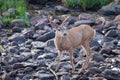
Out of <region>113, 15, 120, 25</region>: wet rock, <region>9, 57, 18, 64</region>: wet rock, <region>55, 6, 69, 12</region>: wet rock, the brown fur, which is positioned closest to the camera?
the brown fur

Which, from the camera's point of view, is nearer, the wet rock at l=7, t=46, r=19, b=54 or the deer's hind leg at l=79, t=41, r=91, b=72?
the deer's hind leg at l=79, t=41, r=91, b=72

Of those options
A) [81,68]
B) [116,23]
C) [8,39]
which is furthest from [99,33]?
[81,68]

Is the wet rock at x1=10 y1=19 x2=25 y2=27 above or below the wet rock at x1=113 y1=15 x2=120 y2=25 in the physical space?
above

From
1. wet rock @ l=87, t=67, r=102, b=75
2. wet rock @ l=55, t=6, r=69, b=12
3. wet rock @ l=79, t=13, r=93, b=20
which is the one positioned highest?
wet rock @ l=55, t=6, r=69, b=12

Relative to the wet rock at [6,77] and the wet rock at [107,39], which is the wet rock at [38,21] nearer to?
the wet rock at [107,39]

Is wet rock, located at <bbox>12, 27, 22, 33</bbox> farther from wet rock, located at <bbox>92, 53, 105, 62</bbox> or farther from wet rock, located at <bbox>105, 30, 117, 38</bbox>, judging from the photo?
wet rock, located at <bbox>92, 53, 105, 62</bbox>

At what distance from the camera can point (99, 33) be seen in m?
16.1

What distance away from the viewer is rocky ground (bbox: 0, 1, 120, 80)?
1197 centimetres

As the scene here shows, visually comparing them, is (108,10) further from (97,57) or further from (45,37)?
(97,57)

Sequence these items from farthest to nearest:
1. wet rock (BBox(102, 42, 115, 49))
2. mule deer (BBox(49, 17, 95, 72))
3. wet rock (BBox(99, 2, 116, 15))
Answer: wet rock (BBox(99, 2, 116, 15)) → wet rock (BBox(102, 42, 115, 49)) → mule deer (BBox(49, 17, 95, 72))

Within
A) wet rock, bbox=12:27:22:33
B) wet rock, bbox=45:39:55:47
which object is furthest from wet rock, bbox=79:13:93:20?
wet rock, bbox=45:39:55:47

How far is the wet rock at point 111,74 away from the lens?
1173 cm

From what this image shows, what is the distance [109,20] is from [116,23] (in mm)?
869

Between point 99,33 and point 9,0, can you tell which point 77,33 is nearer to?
point 99,33
